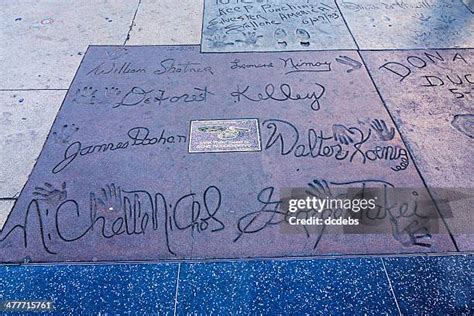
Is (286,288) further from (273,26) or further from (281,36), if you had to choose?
(273,26)

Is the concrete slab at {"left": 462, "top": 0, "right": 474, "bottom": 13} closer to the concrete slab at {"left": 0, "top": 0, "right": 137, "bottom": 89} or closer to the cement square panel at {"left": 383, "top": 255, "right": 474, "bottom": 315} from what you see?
the cement square panel at {"left": 383, "top": 255, "right": 474, "bottom": 315}

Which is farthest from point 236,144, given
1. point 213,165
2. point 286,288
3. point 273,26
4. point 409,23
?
point 409,23

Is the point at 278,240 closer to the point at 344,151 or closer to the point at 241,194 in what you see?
the point at 241,194

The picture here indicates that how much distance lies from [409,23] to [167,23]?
286 cm

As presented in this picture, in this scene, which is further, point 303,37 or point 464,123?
point 303,37

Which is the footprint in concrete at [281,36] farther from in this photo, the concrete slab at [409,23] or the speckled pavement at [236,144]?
the concrete slab at [409,23]

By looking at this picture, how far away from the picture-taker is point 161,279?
234cm

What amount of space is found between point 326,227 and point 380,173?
0.67 metres

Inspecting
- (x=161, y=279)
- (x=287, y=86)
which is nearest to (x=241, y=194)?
(x=161, y=279)

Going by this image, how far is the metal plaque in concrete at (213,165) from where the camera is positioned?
2541 mm

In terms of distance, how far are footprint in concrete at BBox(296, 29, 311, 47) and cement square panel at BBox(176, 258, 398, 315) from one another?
267cm

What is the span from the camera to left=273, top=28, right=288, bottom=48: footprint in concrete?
14.3 ft

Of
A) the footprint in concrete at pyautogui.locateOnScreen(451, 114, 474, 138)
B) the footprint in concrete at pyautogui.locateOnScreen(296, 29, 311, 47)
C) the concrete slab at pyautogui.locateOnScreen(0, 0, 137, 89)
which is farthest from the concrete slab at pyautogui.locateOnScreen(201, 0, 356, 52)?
the footprint in concrete at pyautogui.locateOnScreen(451, 114, 474, 138)

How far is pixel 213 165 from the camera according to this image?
3.02 m
